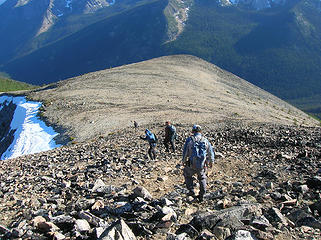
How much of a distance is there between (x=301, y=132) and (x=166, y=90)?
34.4 metres

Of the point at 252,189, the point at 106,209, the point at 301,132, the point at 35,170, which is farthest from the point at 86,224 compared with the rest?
the point at 301,132

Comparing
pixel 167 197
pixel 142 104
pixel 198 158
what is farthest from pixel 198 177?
pixel 142 104

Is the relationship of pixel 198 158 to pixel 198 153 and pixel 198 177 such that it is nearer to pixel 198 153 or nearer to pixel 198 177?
pixel 198 153

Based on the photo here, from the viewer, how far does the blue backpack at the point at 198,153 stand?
9867mm

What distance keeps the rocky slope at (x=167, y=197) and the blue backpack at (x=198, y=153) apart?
1048mm

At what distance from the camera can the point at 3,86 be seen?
184m

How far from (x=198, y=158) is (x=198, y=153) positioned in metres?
0.16

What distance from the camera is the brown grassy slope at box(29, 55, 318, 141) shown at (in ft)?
111

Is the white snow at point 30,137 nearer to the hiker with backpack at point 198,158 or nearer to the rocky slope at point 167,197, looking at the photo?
the rocky slope at point 167,197

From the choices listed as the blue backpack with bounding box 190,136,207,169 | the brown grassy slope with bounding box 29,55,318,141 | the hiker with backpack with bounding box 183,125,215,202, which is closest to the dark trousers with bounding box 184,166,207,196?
the hiker with backpack with bounding box 183,125,215,202

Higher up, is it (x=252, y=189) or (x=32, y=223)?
(x=32, y=223)

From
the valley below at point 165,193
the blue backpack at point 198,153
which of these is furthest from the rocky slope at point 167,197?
the blue backpack at point 198,153

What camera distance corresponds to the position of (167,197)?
9.65 m

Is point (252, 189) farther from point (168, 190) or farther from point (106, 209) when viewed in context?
point (106, 209)
